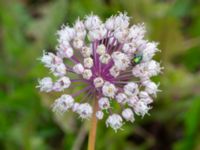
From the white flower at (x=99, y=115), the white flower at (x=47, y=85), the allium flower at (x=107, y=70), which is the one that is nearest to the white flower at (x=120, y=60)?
the allium flower at (x=107, y=70)

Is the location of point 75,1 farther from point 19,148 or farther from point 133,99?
point 133,99

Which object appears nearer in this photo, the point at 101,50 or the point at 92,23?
the point at 101,50

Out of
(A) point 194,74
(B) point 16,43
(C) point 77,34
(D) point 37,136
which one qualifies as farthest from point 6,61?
(C) point 77,34

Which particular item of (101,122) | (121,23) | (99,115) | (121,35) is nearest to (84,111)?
(99,115)

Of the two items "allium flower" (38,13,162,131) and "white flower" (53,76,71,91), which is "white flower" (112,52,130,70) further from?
"white flower" (53,76,71,91)

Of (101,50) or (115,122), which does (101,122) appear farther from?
(101,50)

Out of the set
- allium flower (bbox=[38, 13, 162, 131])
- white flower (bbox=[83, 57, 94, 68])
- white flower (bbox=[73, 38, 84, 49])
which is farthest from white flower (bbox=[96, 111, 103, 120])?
A: white flower (bbox=[73, 38, 84, 49])

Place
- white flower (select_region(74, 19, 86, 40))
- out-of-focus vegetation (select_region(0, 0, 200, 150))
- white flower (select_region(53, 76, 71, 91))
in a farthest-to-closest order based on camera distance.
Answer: out-of-focus vegetation (select_region(0, 0, 200, 150))
white flower (select_region(74, 19, 86, 40))
white flower (select_region(53, 76, 71, 91))
